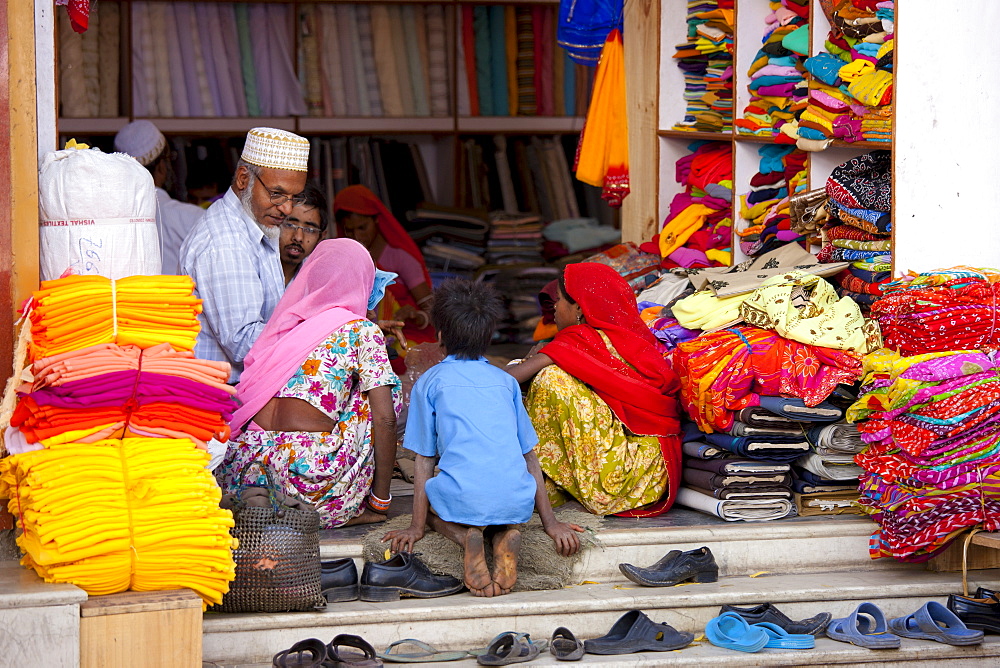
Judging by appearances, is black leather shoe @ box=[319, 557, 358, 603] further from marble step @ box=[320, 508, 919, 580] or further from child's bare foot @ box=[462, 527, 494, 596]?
child's bare foot @ box=[462, 527, 494, 596]

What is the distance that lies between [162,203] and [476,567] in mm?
3033

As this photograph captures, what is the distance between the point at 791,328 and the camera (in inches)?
171

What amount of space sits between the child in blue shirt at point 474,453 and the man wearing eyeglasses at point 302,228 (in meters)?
1.12

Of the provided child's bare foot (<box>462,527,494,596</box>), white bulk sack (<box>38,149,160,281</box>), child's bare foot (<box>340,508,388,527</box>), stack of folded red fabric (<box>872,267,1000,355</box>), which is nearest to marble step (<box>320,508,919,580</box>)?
child's bare foot (<box>340,508,388,527</box>)

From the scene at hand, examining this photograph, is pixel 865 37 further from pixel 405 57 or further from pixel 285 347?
pixel 405 57

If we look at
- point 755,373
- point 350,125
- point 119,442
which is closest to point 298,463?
point 119,442

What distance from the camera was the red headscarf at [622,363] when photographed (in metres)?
4.46

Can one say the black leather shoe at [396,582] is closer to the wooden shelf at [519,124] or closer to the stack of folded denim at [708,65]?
the stack of folded denim at [708,65]

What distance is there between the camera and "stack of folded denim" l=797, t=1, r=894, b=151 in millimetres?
4488

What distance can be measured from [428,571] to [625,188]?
2.98 meters

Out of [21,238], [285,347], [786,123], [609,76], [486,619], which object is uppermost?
[609,76]

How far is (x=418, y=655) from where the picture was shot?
3.61 meters

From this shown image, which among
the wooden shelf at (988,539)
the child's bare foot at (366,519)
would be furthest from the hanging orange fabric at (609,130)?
the wooden shelf at (988,539)

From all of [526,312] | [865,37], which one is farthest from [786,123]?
[526,312]
